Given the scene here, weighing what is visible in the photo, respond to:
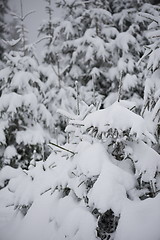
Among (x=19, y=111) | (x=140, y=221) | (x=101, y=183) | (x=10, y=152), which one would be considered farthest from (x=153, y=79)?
(x=10, y=152)

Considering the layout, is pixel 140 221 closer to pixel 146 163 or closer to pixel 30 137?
pixel 146 163

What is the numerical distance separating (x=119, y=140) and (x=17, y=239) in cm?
208

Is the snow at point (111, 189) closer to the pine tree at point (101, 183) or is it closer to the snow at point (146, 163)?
the pine tree at point (101, 183)

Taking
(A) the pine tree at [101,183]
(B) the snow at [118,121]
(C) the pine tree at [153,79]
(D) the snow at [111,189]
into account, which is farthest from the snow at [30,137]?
(D) the snow at [111,189]

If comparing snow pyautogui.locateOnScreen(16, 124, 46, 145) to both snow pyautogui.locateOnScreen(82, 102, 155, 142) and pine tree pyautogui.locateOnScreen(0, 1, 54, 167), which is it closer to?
pine tree pyautogui.locateOnScreen(0, 1, 54, 167)

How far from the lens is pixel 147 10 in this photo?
8898 millimetres

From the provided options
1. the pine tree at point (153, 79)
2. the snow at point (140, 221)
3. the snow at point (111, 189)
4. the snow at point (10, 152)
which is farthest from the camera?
the snow at point (10, 152)

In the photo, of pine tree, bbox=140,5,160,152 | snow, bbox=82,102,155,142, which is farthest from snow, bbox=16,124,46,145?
snow, bbox=82,102,155,142

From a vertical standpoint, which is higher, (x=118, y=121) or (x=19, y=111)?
(x=118, y=121)

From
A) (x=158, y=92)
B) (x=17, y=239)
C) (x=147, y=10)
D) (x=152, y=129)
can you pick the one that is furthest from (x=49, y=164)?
(x=147, y=10)

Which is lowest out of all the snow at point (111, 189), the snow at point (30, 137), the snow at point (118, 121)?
the snow at point (30, 137)

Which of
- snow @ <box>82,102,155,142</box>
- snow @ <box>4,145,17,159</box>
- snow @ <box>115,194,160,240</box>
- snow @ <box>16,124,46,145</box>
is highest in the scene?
snow @ <box>82,102,155,142</box>

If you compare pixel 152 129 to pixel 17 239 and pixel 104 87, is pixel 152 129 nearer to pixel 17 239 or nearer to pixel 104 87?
pixel 17 239

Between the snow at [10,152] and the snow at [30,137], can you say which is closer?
the snow at [10,152]
